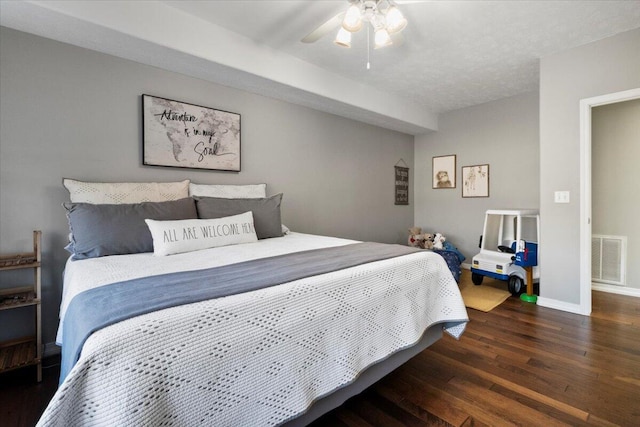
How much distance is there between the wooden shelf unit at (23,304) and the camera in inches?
67.8

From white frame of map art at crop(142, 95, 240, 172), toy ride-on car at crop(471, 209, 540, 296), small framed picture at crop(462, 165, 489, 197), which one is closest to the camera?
white frame of map art at crop(142, 95, 240, 172)

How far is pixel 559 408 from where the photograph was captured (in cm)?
153

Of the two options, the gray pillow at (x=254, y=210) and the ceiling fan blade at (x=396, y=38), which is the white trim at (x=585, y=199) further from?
the gray pillow at (x=254, y=210)

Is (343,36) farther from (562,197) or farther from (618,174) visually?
(618,174)

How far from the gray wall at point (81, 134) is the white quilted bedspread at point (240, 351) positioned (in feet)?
2.87

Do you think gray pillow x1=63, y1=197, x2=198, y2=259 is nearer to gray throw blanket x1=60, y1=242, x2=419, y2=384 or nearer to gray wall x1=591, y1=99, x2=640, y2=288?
gray throw blanket x1=60, y1=242, x2=419, y2=384

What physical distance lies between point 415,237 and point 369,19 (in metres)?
3.21

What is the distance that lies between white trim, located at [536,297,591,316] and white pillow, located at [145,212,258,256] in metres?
2.93

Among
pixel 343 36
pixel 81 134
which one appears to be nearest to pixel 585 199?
pixel 343 36

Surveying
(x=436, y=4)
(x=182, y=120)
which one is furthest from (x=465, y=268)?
(x=182, y=120)

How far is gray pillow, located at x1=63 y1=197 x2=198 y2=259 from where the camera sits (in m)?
1.79

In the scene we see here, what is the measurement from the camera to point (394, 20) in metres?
1.81

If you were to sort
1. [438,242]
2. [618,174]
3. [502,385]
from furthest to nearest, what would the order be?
[438,242] < [618,174] < [502,385]

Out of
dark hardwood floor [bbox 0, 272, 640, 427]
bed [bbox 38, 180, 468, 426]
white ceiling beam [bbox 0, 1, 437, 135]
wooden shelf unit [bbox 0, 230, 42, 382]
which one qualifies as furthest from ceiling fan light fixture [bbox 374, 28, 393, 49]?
wooden shelf unit [bbox 0, 230, 42, 382]
